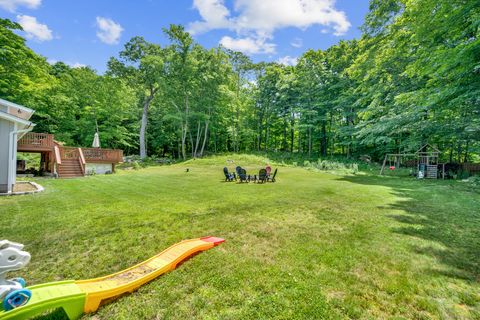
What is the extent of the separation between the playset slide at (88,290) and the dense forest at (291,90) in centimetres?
943

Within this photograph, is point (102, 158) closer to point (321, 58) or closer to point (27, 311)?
point (27, 311)

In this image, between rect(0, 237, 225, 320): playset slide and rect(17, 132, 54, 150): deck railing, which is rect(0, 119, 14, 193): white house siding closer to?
rect(17, 132, 54, 150): deck railing

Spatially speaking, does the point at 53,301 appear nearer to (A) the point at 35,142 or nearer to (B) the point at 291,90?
(A) the point at 35,142

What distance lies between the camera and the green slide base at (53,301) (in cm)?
218

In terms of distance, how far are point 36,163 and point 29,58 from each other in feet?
28.9

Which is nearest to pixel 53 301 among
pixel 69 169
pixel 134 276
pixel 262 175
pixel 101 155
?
pixel 134 276

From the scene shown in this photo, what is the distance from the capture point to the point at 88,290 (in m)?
2.60

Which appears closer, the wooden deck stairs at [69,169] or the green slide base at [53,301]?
the green slide base at [53,301]

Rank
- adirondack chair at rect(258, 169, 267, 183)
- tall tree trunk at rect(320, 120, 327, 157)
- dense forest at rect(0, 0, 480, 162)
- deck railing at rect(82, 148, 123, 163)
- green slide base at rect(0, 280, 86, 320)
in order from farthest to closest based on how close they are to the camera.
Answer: tall tree trunk at rect(320, 120, 327, 157) → deck railing at rect(82, 148, 123, 163) → adirondack chair at rect(258, 169, 267, 183) → dense forest at rect(0, 0, 480, 162) → green slide base at rect(0, 280, 86, 320)

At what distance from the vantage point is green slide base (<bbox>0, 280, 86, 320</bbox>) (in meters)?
2.18

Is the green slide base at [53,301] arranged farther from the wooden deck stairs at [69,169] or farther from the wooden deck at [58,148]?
the wooden deck at [58,148]

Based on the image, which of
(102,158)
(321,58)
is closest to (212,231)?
(102,158)

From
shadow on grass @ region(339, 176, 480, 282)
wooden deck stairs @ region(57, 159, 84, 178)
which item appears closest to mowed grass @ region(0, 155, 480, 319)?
shadow on grass @ region(339, 176, 480, 282)

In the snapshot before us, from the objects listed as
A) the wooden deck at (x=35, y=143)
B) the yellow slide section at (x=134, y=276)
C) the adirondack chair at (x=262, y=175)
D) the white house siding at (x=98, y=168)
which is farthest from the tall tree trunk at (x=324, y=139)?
the yellow slide section at (x=134, y=276)
